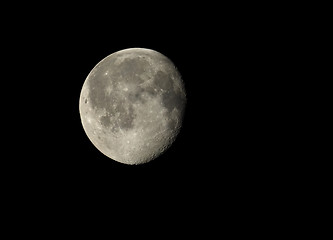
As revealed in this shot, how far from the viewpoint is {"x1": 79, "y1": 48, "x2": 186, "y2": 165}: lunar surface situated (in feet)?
13.5

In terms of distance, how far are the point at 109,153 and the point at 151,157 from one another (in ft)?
2.35

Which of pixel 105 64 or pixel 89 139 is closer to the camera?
pixel 105 64

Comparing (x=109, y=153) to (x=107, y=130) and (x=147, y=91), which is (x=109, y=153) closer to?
(x=107, y=130)

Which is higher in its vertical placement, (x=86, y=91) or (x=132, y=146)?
(x=86, y=91)

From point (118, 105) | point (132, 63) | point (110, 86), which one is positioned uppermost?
point (132, 63)

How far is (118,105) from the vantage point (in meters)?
4.10

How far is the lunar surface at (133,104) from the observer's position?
4.12 metres

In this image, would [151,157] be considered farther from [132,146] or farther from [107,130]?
[107,130]

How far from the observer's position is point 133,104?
4086mm

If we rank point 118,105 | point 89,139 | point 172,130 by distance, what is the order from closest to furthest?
point 118,105 < point 172,130 < point 89,139

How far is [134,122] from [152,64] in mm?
985

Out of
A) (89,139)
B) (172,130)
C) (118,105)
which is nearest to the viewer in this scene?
(118,105)

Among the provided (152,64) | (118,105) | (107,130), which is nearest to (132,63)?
(152,64)

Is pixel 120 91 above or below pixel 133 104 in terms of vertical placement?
above
